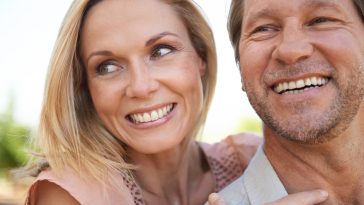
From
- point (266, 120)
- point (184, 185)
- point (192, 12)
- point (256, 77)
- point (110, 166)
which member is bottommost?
point (184, 185)

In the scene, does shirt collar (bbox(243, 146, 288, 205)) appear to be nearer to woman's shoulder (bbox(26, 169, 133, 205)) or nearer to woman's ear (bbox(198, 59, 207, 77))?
woman's shoulder (bbox(26, 169, 133, 205))

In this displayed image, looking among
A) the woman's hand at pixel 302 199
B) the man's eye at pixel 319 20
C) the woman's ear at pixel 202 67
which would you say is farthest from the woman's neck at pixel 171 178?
the man's eye at pixel 319 20

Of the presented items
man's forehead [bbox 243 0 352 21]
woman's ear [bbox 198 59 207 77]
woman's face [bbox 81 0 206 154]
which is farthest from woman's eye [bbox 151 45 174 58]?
man's forehead [bbox 243 0 352 21]

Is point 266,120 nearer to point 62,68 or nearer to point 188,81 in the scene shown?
point 188,81

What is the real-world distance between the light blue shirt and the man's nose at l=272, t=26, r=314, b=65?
19.6 inches

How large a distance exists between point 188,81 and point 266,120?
56 centimetres

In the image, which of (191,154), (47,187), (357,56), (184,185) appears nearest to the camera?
(357,56)

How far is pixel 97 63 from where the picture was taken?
2816 millimetres

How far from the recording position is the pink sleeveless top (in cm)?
258

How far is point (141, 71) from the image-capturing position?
2.65m

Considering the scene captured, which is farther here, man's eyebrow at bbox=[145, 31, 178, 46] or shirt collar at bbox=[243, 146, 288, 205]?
man's eyebrow at bbox=[145, 31, 178, 46]

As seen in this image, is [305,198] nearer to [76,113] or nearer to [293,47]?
[293,47]

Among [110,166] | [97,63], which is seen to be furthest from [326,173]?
[97,63]

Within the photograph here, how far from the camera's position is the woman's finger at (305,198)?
7.30 feet
